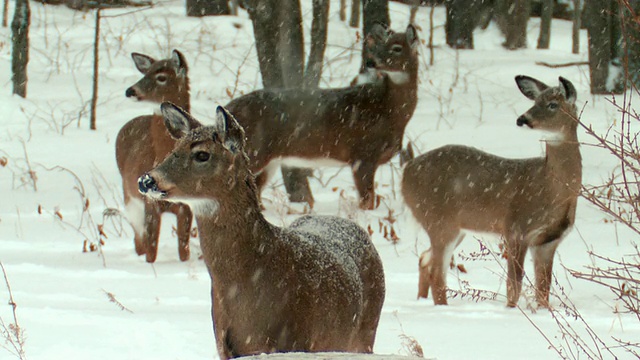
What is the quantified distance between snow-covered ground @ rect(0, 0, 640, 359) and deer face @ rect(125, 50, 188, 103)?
1.46m

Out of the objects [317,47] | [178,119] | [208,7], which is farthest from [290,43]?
[208,7]

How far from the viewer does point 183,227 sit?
9.74 meters

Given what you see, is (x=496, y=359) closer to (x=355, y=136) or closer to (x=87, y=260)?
(x=87, y=260)

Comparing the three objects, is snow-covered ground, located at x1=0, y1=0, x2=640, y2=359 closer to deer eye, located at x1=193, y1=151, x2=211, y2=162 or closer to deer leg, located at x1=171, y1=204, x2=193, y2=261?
deer leg, located at x1=171, y1=204, x2=193, y2=261

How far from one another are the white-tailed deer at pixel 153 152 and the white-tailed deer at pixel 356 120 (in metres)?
2.01

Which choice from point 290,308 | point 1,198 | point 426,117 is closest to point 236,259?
point 290,308

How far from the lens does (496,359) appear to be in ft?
19.5

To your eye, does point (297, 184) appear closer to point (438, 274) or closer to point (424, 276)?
point (424, 276)

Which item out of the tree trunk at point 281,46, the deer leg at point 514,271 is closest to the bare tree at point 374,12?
the tree trunk at point 281,46

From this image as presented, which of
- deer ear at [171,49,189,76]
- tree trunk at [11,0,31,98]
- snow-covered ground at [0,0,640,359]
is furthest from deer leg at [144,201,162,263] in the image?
tree trunk at [11,0,31,98]

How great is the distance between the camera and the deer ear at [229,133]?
465 cm

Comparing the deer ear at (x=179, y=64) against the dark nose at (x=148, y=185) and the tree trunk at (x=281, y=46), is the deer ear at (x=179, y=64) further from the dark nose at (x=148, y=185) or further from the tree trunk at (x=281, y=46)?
the dark nose at (x=148, y=185)

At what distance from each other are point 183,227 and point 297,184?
337 centimetres

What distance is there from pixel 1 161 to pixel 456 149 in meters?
7.38
